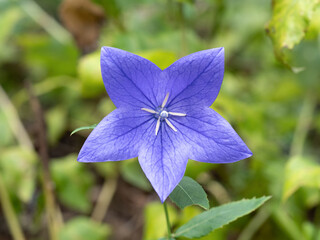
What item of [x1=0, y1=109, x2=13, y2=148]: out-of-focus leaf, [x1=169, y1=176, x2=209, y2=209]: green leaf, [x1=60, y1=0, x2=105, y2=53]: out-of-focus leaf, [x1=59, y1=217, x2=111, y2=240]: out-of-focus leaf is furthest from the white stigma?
[x1=60, y1=0, x2=105, y2=53]: out-of-focus leaf

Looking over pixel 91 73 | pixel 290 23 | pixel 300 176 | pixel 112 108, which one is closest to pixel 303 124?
pixel 300 176

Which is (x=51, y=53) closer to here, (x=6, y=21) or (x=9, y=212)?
(x=6, y=21)

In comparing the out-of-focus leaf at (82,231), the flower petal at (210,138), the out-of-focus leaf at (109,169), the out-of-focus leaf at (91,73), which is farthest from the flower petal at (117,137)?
the out-of-focus leaf at (109,169)

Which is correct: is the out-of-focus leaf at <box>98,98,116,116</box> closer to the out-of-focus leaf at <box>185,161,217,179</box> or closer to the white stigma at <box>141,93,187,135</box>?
the out-of-focus leaf at <box>185,161,217,179</box>

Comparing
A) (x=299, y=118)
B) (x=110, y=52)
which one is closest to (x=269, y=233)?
(x=299, y=118)

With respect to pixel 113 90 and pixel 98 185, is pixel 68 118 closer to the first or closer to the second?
pixel 98 185

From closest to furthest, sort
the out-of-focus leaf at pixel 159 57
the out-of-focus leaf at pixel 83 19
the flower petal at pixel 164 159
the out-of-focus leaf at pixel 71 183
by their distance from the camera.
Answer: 1. the flower petal at pixel 164 159
2. the out-of-focus leaf at pixel 159 57
3. the out-of-focus leaf at pixel 71 183
4. the out-of-focus leaf at pixel 83 19

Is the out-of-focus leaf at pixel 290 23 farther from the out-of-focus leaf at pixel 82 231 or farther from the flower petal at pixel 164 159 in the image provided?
the out-of-focus leaf at pixel 82 231
